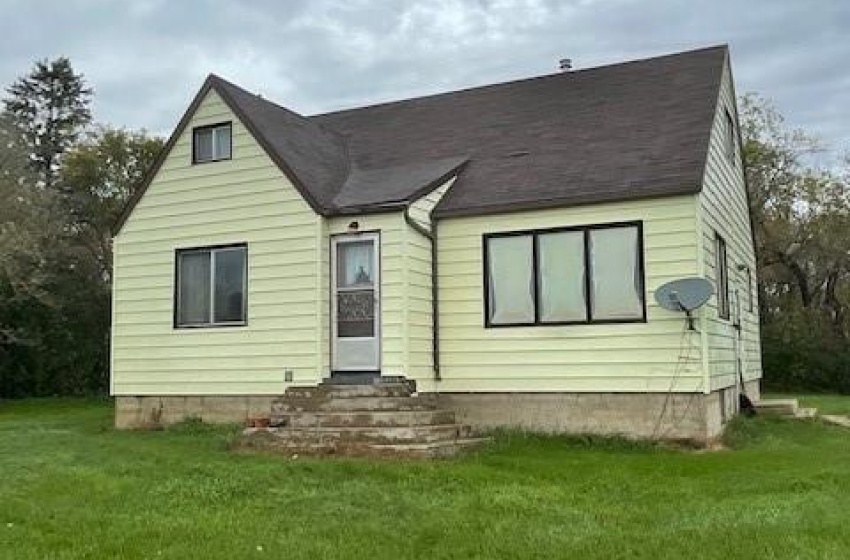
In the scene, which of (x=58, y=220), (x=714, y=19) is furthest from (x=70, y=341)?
(x=714, y=19)

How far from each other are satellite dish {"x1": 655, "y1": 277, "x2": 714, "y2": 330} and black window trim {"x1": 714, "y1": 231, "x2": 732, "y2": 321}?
1.81m

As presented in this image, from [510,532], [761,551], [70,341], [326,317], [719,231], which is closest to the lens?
[761,551]

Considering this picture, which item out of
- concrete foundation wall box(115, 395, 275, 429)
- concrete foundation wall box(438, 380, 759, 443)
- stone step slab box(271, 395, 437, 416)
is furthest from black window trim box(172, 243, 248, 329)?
concrete foundation wall box(438, 380, 759, 443)

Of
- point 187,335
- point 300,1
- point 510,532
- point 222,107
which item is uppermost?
point 300,1

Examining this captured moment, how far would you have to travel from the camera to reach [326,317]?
Result: 13.8 metres

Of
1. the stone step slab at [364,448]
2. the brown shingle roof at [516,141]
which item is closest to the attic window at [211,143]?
the brown shingle roof at [516,141]

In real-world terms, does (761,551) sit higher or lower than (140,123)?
lower

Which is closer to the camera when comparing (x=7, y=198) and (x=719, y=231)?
(x=719, y=231)

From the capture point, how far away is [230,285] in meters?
14.8

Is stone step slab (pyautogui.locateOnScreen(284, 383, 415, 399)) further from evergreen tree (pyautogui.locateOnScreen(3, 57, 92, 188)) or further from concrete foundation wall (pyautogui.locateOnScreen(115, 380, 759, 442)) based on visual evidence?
evergreen tree (pyautogui.locateOnScreen(3, 57, 92, 188))

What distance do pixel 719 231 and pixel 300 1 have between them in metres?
7.79

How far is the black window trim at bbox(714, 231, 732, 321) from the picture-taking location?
14219mm

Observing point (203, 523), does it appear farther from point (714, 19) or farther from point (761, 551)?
point (714, 19)

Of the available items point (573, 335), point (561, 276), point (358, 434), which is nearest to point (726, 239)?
point (561, 276)
